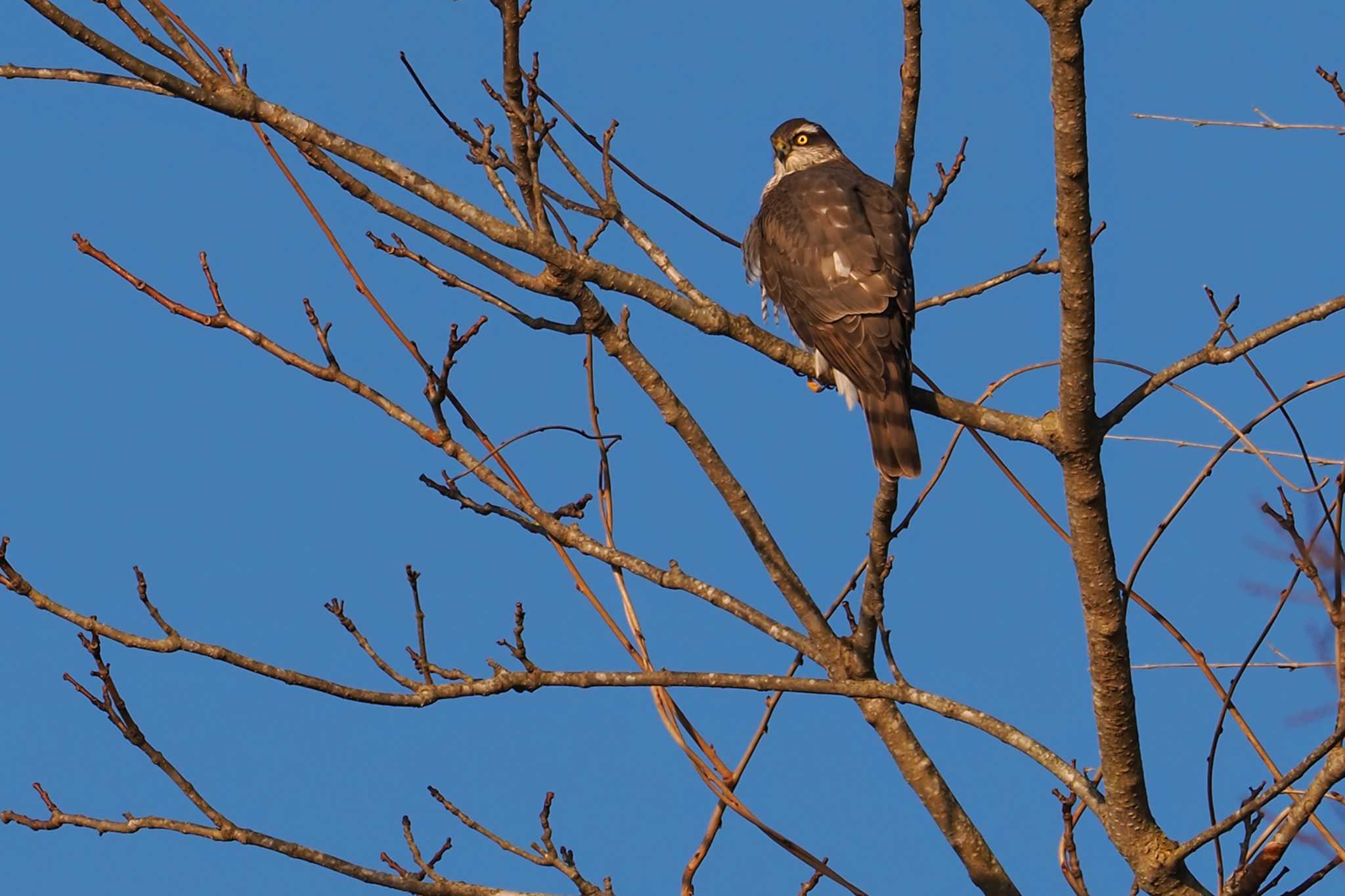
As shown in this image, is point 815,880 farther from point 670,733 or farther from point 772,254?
point 772,254

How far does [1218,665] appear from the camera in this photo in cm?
412

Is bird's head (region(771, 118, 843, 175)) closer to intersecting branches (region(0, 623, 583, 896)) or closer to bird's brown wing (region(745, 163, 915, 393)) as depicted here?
bird's brown wing (region(745, 163, 915, 393))

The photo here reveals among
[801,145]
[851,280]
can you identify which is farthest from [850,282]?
[801,145]

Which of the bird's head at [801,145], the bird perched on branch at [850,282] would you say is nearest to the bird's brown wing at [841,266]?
the bird perched on branch at [850,282]

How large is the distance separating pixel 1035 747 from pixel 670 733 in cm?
103

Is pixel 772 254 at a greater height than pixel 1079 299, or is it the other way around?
pixel 772 254

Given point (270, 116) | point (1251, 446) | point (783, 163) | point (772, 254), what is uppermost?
point (783, 163)

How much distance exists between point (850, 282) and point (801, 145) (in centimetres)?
232

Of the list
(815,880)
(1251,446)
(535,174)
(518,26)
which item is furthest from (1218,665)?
(518,26)

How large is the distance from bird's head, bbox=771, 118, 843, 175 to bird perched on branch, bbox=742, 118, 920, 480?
94cm

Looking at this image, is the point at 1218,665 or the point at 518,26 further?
the point at 1218,665

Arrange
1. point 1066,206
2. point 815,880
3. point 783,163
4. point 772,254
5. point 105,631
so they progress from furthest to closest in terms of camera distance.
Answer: point 783,163 → point 772,254 → point 815,880 → point 105,631 → point 1066,206

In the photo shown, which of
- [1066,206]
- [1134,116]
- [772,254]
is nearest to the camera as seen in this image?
[1066,206]

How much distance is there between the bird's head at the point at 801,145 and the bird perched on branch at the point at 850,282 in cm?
94
